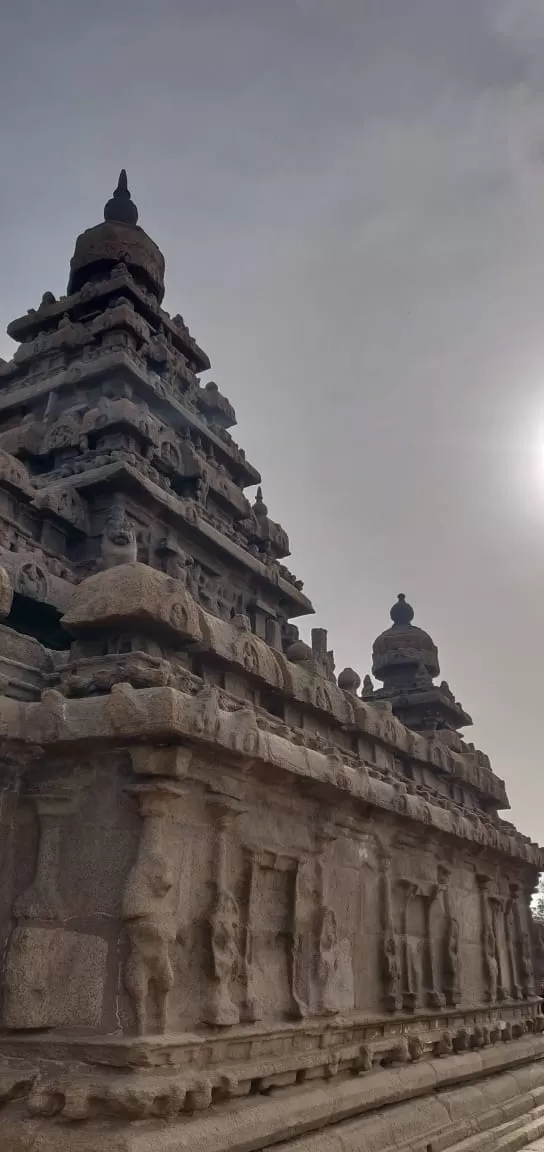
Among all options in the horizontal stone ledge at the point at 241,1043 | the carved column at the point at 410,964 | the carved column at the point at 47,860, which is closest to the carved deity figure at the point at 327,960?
the horizontal stone ledge at the point at 241,1043

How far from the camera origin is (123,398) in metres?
14.4

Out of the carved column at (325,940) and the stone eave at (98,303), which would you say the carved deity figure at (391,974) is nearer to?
the carved column at (325,940)

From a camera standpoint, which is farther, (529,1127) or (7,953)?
(529,1127)

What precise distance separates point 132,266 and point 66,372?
11.9 feet

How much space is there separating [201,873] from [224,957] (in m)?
0.60

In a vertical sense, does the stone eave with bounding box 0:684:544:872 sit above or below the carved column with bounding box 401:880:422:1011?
above

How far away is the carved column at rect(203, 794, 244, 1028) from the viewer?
21.0 ft

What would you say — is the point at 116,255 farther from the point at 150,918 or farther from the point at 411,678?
the point at 150,918

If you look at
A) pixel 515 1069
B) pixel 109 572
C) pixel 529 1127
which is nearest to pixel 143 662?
pixel 109 572

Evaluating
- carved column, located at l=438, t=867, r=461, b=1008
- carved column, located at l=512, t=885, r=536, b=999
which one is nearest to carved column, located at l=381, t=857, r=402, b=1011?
carved column, located at l=438, t=867, r=461, b=1008

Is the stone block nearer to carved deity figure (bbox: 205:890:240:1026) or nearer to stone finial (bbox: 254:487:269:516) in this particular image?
carved deity figure (bbox: 205:890:240:1026)

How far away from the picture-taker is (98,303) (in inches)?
670

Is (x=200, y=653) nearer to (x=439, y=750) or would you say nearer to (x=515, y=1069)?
(x=439, y=750)

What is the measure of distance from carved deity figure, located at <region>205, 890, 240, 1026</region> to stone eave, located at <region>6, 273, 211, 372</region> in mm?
12756
